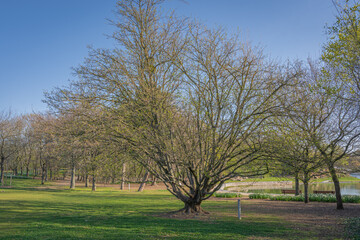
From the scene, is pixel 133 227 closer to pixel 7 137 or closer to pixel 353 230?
pixel 353 230

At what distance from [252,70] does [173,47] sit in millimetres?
3216

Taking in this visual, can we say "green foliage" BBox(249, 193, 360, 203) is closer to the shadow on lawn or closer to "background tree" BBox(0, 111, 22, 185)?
the shadow on lawn

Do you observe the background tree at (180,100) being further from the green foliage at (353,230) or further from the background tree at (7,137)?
the background tree at (7,137)

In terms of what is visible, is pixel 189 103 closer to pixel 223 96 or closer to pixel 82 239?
pixel 223 96

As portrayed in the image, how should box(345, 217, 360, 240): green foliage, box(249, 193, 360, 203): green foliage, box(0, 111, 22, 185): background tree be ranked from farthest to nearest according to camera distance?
1. box(0, 111, 22, 185): background tree
2. box(249, 193, 360, 203): green foliage
3. box(345, 217, 360, 240): green foliage

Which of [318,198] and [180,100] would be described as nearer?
[180,100]

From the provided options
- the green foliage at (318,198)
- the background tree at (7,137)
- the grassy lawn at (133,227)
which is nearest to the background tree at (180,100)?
the grassy lawn at (133,227)

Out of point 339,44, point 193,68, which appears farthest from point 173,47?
point 339,44

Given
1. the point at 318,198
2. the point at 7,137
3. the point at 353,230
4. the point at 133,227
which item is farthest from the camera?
the point at 7,137

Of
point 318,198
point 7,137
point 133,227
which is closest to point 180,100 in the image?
point 133,227

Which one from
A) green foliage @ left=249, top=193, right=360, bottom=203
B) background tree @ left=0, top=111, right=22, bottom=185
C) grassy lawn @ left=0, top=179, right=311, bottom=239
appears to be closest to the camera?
grassy lawn @ left=0, top=179, right=311, bottom=239

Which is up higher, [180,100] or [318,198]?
[180,100]

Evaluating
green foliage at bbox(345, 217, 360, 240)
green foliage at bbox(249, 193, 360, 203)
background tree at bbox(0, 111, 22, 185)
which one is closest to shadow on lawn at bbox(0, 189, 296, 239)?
green foliage at bbox(345, 217, 360, 240)

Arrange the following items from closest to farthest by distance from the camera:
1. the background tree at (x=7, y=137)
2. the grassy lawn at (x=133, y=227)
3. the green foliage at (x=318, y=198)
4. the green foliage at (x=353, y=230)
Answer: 1. the green foliage at (x=353, y=230)
2. the grassy lawn at (x=133, y=227)
3. the green foliage at (x=318, y=198)
4. the background tree at (x=7, y=137)
